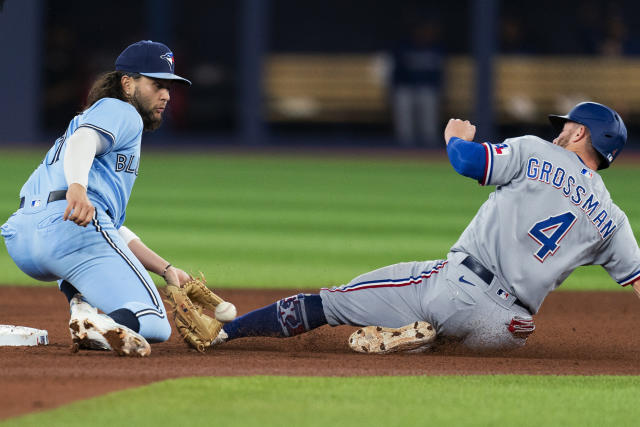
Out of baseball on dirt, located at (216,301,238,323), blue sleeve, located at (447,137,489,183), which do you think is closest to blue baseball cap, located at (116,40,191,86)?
baseball on dirt, located at (216,301,238,323)

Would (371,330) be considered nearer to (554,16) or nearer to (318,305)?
(318,305)

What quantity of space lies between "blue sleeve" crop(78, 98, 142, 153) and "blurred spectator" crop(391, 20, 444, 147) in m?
15.7

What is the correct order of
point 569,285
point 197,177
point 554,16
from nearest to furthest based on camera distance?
point 569,285
point 197,177
point 554,16

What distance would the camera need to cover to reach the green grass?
167 inches

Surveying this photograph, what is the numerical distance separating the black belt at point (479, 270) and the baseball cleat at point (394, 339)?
13.3 inches

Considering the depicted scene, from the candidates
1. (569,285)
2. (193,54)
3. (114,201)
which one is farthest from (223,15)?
(114,201)

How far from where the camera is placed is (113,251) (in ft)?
18.8

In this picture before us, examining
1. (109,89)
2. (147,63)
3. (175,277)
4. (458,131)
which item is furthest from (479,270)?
(109,89)

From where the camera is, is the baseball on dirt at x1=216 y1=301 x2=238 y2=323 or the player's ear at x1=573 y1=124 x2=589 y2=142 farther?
the baseball on dirt at x1=216 y1=301 x2=238 y2=323

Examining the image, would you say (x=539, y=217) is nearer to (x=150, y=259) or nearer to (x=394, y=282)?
(x=394, y=282)

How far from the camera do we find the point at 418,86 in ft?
70.6

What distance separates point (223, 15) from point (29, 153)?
5.62 m

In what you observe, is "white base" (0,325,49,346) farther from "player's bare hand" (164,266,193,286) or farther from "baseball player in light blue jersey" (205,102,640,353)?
"baseball player in light blue jersey" (205,102,640,353)

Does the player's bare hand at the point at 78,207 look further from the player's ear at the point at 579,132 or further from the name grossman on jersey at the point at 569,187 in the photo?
the player's ear at the point at 579,132
